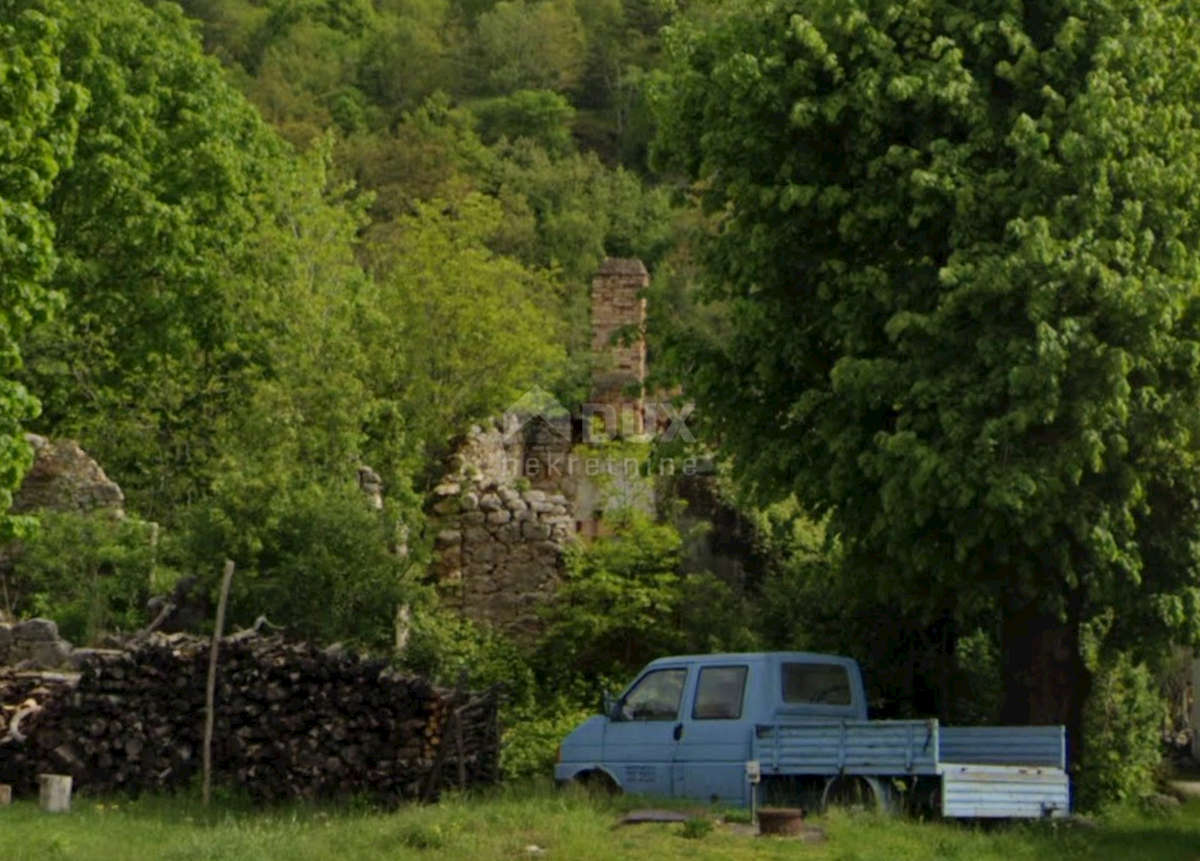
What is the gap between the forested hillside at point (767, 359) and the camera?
17891 millimetres

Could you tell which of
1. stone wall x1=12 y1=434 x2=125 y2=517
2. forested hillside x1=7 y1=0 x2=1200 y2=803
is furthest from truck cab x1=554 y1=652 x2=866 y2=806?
stone wall x1=12 y1=434 x2=125 y2=517

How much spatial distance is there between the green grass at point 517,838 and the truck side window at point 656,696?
1.23m

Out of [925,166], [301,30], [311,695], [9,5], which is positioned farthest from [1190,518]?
[301,30]

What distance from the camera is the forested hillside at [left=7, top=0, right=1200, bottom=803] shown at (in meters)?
17.9

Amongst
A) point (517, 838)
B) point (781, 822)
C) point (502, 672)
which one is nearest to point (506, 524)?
point (502, 672)

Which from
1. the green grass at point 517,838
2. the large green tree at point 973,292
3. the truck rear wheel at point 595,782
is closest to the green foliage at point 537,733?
the truck rear wheel at point 595,782

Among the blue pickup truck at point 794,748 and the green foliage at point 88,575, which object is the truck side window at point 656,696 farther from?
the green foliage at point 88,575

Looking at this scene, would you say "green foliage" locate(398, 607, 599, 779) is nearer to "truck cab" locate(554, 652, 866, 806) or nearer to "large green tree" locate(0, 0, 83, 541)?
"truck cab" locate(554, 652, 866, 806)

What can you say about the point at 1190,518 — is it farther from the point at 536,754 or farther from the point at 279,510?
the point at 279,510

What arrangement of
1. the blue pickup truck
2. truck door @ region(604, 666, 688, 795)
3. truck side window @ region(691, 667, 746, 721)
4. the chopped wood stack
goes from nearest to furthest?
the blue pickup truck → truck side window @ region(691, 667, 746, 721) → truck door @ region(604, 666, 688, 795) → the chopped wood stack

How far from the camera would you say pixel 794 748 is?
17.5 metres

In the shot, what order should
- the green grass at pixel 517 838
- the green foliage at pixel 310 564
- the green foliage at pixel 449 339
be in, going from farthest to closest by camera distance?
the green foliage at pixel 449 339 < the green foliage at pixel 310 564 < the green grass at pixel 517 838

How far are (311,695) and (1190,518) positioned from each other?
8.65m

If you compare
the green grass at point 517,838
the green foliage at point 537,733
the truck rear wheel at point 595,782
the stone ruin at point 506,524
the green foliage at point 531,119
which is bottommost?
the green grass at point 517,838
